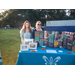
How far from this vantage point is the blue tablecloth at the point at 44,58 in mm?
1578

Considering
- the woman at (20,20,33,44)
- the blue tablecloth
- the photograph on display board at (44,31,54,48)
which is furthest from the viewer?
the woman at (20,20,33,44)

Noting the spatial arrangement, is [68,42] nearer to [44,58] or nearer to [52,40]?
[52,40]

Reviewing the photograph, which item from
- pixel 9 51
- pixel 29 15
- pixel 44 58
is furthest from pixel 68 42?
pixel 29 15

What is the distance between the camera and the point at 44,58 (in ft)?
5.33

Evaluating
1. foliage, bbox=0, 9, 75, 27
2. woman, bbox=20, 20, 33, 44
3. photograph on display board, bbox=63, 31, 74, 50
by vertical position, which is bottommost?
photograph on display board, bbox=63, 31, 74, 50

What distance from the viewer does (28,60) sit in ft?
5.45

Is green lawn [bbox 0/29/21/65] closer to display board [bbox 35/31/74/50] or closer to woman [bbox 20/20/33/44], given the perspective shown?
woman [bbox 20/20/33/44]

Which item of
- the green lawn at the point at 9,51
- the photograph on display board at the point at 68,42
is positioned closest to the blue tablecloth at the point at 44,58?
the photograph on display board at the point at 68,42

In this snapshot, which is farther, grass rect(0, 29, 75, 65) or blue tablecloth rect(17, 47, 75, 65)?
grass rect(0, 29, 75, 65)

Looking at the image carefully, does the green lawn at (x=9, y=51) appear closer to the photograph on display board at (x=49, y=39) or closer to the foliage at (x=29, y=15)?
the photograph on display board at (x=49, y=39)

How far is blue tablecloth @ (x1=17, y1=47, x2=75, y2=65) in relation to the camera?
Answer: 5.18 ft

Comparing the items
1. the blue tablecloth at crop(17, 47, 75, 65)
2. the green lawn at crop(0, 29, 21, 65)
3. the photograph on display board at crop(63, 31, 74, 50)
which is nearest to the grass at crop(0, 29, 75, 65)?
the green lawn at crop(0, 29, 21, 65)

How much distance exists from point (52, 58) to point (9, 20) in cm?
2183

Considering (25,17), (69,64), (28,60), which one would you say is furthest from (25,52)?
(25,17)
